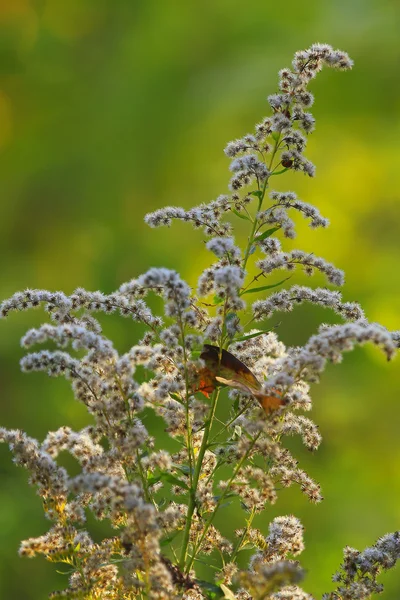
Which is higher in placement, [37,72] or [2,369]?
[37,72]

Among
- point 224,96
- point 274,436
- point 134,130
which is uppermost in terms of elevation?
point 224,96

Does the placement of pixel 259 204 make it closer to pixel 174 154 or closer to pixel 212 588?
pixel 212 588

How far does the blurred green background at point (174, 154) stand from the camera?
7.25 ft

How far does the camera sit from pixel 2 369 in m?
2.24

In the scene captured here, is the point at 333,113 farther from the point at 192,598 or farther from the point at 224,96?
the point at 192,598

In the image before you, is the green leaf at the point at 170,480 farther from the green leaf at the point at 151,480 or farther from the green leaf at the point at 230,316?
the green leaf at the point at 230,316

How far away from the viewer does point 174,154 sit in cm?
257

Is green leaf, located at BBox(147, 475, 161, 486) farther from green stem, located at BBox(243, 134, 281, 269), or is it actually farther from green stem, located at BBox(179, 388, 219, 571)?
green stem, located at BBox(243, 134, 281, 269)

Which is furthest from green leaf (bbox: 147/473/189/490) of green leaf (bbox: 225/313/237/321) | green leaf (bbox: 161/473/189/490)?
green leaf (bbox: 225/313/237/321)

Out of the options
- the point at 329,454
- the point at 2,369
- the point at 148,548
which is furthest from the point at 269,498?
the point at 2,369

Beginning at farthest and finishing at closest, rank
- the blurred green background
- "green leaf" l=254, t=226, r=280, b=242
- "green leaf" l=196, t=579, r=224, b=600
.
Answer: the blurred green background
"green leaf" l=254, t=226, r=280, b=242
"green leaf" l=196, t=579, r=224, b=600

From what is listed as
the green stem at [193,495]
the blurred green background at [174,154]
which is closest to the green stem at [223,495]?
the green stem at [193,495]

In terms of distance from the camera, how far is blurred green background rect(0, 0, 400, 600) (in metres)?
2.21

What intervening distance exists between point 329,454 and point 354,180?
898 millimetres
